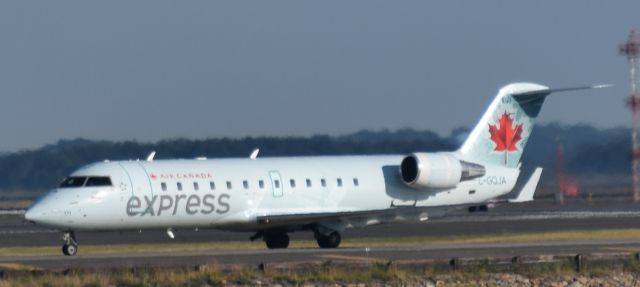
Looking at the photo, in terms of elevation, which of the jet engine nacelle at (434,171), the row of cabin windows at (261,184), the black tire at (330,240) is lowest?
the black tire at (330,240)

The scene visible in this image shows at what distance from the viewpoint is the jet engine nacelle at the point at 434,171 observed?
4328cm

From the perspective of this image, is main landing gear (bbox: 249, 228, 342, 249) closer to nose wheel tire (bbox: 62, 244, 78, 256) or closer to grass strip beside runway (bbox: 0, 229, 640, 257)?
grass strip beside runway (bbox: 0, 229, 640, 257)

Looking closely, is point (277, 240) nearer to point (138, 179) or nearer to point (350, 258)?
point (138, 179)

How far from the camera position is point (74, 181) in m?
39.6

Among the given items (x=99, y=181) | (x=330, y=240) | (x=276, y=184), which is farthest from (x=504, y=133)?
(x=99, y=181)

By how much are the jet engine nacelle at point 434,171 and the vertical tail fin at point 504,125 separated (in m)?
1.12

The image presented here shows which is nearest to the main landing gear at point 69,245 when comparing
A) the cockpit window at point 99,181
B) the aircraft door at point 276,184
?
the cockpit window at point 99,181

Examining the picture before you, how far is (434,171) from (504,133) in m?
3.74

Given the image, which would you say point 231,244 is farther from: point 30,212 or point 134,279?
point 134,279

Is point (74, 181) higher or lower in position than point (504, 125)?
lower

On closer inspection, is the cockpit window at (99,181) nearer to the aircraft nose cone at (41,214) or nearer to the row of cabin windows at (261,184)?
the aircraft nose cone at (41,214)

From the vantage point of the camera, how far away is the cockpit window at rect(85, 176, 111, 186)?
129 ft

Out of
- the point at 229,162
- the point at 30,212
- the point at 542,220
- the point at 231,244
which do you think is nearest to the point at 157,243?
the point at 231,244

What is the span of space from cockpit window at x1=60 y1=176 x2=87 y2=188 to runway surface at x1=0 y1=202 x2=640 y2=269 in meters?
1.92
